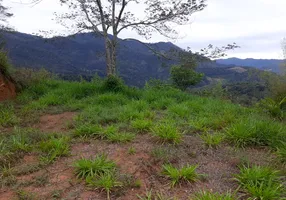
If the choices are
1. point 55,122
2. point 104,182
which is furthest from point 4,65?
point 104,182

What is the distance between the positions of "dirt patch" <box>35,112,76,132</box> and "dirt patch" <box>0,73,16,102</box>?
1.98m

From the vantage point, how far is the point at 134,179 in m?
2.85

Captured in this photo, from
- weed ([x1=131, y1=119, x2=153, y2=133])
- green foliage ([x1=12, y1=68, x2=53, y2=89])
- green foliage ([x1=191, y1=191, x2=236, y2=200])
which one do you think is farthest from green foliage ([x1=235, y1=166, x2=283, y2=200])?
green foliage ([x1=12, y1=68, x2=53, y2=89])

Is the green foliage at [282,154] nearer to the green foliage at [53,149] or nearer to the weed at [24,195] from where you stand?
the green foliage at [53,149]

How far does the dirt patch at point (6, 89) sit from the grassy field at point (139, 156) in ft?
3.82

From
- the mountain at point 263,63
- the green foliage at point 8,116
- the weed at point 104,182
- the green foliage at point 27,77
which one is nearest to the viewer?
the weed at point 104,182

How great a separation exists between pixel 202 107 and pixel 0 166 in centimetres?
417

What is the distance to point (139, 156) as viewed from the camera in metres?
3.38

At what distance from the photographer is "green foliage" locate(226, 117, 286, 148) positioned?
12.3 ft

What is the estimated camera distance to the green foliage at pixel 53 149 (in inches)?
130

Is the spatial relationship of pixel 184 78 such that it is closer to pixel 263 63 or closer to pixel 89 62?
pixel 89 62

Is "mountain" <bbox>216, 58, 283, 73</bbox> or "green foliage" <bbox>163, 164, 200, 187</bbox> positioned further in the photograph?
"mountain" <bbox>216, 58, 283, 73</bbox>

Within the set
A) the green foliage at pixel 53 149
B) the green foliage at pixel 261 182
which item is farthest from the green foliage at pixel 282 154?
the green foliage at pixel 53 149

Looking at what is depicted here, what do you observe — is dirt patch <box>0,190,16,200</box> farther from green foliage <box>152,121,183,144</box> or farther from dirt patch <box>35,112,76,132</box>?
green foliage <box>152,121,183,144</box>
